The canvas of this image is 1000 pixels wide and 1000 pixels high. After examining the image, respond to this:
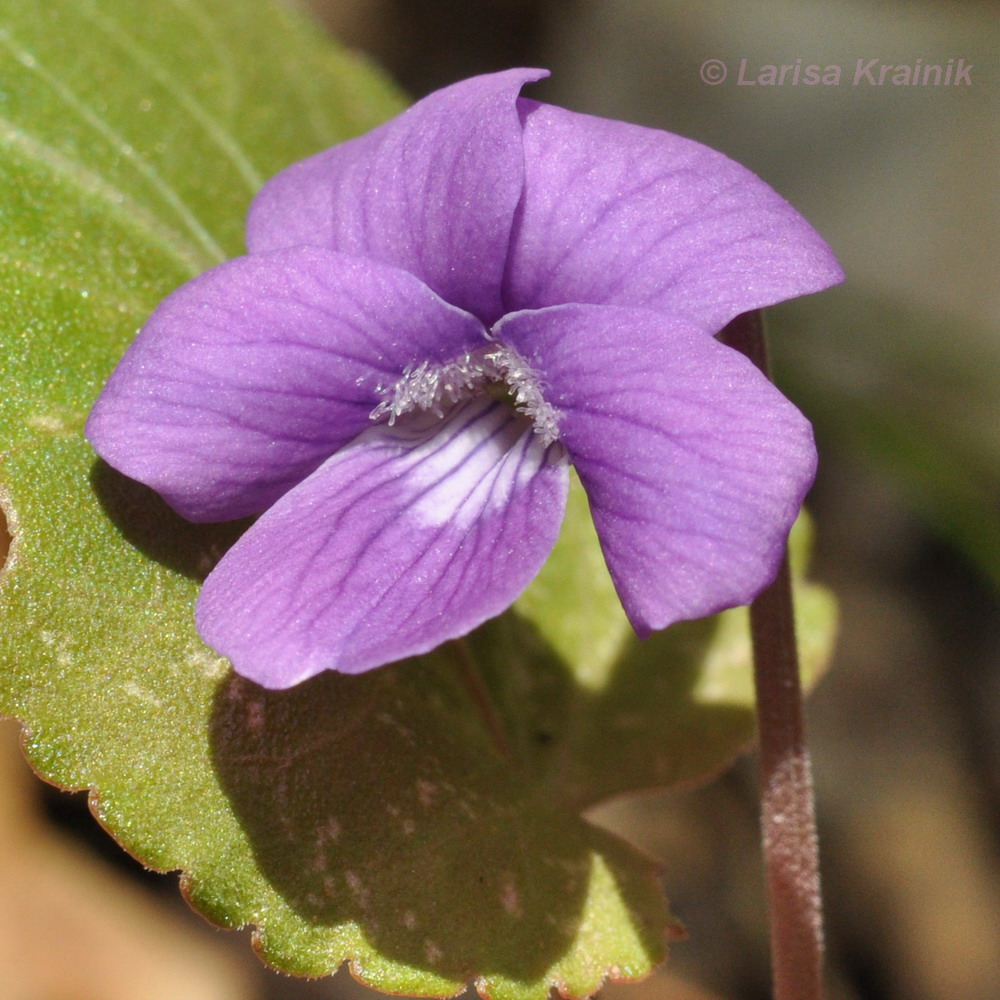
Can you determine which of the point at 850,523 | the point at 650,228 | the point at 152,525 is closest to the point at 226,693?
the point at 152,525

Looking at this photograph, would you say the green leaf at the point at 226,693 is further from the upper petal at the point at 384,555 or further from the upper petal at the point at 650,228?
the upper petal at the point at 650,228

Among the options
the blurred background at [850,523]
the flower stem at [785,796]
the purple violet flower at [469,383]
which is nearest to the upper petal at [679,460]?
the purple violet flower at [469,383]

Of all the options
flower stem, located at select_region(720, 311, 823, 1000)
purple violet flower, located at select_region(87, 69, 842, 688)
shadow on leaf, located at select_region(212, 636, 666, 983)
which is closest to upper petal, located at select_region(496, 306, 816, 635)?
purple violet flower, located at select_region(87, 69, 842, 688)

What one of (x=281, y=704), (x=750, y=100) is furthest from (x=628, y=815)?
(x=750, y=100)

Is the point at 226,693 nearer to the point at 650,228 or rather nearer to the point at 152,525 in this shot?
the point at 152,525

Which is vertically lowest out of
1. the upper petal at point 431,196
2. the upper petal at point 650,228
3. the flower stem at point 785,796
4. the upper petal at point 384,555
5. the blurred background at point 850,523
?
the blurred background at point 850,523

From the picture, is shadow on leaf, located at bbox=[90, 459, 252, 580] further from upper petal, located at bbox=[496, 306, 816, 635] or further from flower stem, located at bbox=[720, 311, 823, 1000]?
flower stem, located at bbox=[720, 311, 823, 1000]
